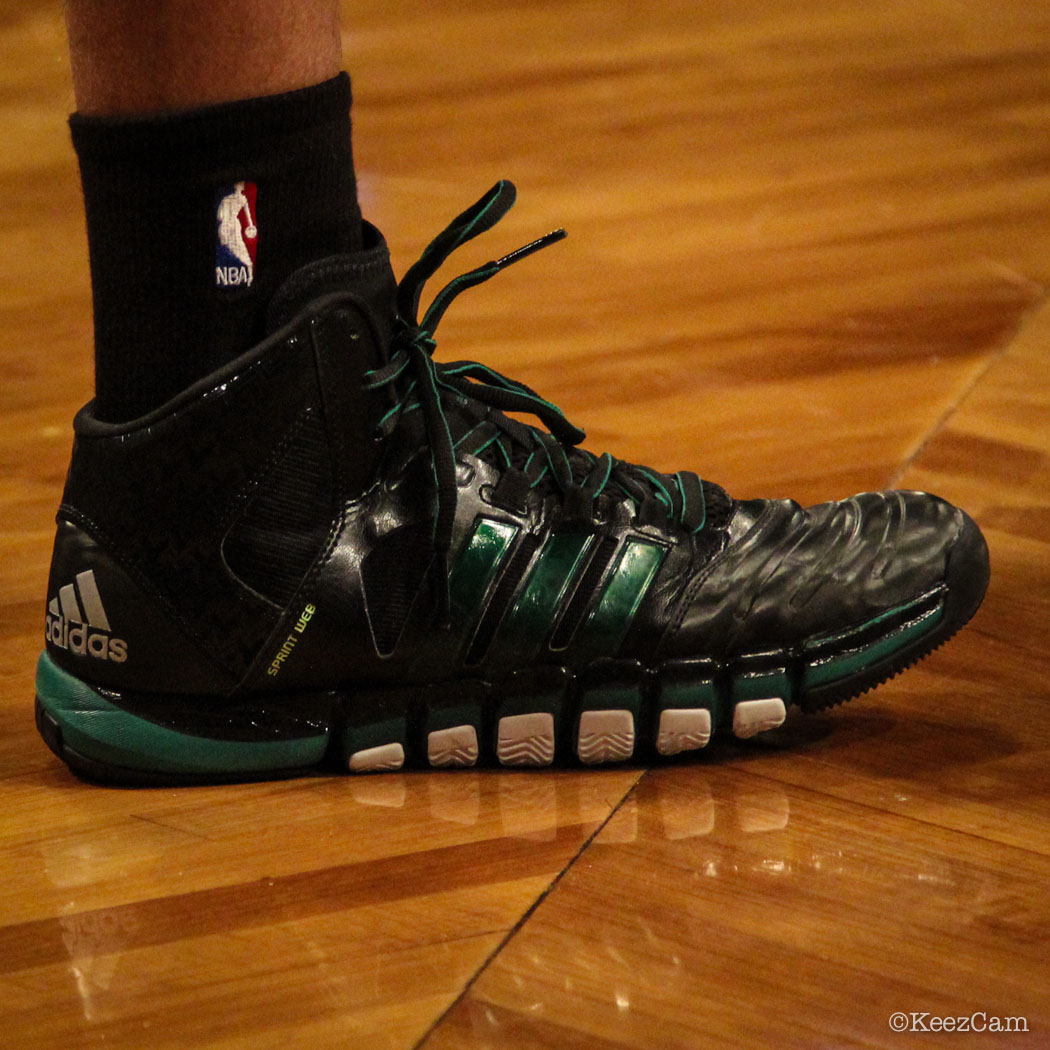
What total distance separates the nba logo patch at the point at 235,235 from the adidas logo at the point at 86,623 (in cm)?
15

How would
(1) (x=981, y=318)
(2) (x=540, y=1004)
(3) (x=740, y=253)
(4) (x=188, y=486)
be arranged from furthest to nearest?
(3) (x=740, y=253), (1) (x=981, y=318), (4) (x=188, y=486), (2) (x=540, y=1004)

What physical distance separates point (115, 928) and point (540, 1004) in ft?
0.61

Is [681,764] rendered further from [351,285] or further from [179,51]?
[179,51]

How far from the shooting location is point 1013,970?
59cm

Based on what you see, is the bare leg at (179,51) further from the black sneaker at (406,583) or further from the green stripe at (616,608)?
the green stripe at (616,608)

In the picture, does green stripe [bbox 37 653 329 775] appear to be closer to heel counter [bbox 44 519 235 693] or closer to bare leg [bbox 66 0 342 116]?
heel counter [bbox 44 519 235 693]

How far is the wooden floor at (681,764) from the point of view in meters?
0.59

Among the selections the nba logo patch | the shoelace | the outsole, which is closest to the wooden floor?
the outsole

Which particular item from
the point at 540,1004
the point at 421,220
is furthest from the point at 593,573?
the point at 421,220

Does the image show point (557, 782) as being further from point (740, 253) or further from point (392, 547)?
point (740, 253)

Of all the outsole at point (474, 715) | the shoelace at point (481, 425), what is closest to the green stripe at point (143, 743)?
the outsole at point (474, 715)

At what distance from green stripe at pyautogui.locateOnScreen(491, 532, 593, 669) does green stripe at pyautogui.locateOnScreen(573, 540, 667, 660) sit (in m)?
0.02

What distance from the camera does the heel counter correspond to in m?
0.69

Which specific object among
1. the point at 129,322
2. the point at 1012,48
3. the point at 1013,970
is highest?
the point at 1012,48
